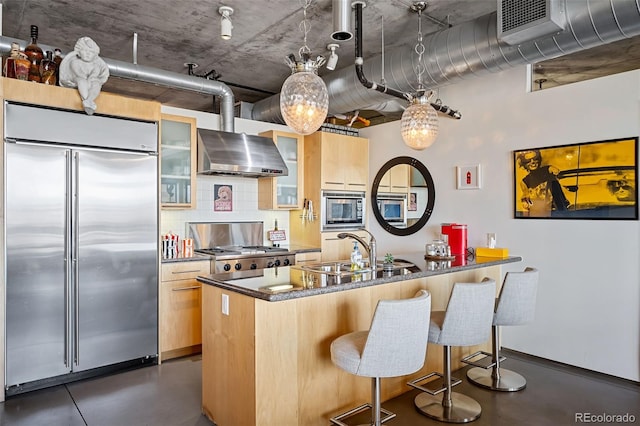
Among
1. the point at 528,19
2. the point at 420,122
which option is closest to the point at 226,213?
the point at 420,122

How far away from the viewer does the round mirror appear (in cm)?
515

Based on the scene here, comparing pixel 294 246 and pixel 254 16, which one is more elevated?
pixel 254 16

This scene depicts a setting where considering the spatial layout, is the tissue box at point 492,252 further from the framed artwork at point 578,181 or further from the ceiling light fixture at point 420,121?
the ceiling light fixture at point 420,121

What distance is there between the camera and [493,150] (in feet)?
14.7

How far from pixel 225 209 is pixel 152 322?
169 centimetres

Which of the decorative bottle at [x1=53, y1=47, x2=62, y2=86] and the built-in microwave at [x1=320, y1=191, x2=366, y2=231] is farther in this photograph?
the built-in microwave at [x1=320, y1=191, x2=366, y2=231]

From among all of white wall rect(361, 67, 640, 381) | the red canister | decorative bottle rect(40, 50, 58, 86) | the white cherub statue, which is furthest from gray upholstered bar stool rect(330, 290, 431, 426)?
decorative bottle rect(40, 50, 58, 86)

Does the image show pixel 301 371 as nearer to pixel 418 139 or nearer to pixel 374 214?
pixel 418 139

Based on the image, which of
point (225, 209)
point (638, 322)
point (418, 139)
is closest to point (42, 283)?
point (225, 209)

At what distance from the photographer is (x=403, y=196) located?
17.9ft

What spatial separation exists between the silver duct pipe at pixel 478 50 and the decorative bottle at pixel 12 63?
284 centimetres

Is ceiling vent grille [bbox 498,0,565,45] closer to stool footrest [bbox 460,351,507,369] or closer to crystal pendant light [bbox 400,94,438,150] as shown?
crystal pendant light [bbox 400,94,438,150]

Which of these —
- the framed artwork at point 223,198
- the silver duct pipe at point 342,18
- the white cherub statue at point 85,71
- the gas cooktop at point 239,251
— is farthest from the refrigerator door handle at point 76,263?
the silver duct pipe at point 342,18

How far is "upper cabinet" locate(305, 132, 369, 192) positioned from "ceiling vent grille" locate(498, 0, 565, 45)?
272 cm
